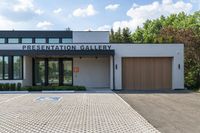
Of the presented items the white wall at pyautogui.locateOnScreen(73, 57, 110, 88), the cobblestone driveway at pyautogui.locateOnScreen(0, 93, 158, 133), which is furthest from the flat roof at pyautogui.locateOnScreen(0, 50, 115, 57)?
the cobblestone driveway at pyautogui.locateOnScreen(0, 93, 158, 133)

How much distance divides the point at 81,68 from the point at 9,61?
19.9 feet

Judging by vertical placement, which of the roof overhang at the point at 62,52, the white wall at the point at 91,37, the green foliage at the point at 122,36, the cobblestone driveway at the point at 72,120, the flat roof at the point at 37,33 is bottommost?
the cobblestone driveway at the point at 72,120

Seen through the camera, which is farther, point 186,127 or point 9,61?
point 9,61

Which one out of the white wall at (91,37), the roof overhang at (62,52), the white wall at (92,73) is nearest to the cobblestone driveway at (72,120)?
the roof overhang at (62,52)

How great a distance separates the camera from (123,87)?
27.9 metres

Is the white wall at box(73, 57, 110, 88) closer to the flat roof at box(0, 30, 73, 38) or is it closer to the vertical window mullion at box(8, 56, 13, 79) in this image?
the vertical window mullion at box(8, 56, 13, 79)

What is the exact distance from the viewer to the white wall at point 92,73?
29.6 metres

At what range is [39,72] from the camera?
30219 mm

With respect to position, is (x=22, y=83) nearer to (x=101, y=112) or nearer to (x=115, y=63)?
(x=115, y=63)

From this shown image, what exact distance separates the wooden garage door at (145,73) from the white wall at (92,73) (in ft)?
7.71

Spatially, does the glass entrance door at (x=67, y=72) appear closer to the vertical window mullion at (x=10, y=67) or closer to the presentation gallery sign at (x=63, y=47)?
the presentation gallery sign at (x=63, y=47)

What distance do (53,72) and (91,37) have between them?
8.87m

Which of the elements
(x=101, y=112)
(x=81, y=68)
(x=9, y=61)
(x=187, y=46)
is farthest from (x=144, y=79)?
(x=101, y=112)

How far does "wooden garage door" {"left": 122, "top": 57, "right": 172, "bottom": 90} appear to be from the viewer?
27828mm
